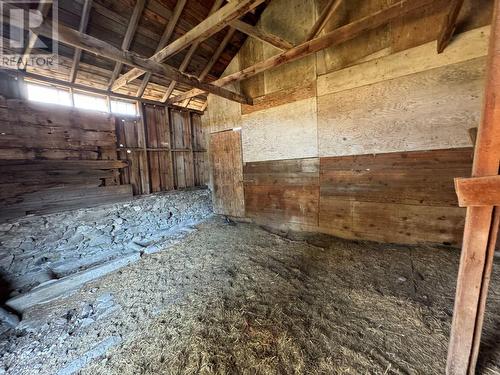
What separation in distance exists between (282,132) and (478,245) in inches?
132

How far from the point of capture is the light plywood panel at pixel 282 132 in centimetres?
363

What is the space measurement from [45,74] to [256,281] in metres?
4.97

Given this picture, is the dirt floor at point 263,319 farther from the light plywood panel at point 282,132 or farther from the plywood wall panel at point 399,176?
the light plywood panel at point 282,132

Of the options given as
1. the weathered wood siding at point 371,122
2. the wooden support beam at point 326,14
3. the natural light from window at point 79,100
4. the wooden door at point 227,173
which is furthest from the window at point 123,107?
the wooden support beam at point 326,14

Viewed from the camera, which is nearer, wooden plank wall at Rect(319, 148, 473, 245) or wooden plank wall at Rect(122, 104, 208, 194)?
wooden plank wall at Rect(319, 148, 473, 245)

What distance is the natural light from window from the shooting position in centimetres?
341

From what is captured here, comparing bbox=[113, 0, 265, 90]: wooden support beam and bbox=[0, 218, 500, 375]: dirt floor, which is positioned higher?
bbox=[113, 0, 265, 90]: wooden support beam

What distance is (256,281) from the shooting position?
2.40m

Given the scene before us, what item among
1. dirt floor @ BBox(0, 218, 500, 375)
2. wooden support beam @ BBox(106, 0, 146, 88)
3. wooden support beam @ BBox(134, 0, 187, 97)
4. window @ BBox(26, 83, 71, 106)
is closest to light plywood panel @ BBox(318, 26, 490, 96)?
dirt floor @ BBox(0, 218, 500, 375)

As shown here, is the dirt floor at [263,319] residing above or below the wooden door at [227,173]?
below

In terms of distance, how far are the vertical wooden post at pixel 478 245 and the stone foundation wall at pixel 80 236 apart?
4267mm

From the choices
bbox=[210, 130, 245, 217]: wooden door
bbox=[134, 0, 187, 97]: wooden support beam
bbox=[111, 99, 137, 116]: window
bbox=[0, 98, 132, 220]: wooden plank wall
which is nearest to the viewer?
bbox=[0, 98, 132, 220]: wooden plank wall

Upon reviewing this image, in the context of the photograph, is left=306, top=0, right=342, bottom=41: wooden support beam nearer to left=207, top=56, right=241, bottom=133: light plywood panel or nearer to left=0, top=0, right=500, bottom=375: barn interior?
left=0, top=0, right=500, bottom=375: barn interior

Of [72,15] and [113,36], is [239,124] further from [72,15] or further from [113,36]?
[72,15]
